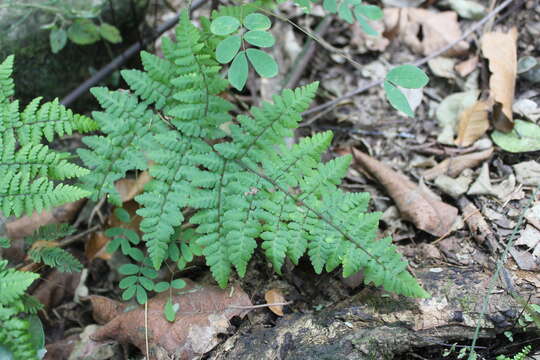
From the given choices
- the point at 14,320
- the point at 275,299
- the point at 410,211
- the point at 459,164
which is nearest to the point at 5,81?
the point at 14,320

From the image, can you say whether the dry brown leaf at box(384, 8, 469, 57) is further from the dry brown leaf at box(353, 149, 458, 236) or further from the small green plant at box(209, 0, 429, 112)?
the small green plant at box(209, 0, 429, 112)

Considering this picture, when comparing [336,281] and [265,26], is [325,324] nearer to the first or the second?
[336,281]

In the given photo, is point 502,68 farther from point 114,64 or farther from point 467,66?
point 114,64

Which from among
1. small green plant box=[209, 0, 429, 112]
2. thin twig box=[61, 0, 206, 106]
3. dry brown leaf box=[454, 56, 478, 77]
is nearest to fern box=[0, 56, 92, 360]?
small green plant box=[209, 0, 429, 112]

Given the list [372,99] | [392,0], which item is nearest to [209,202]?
[372,99]

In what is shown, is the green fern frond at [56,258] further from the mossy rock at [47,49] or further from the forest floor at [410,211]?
the mossy rock at [47,49]

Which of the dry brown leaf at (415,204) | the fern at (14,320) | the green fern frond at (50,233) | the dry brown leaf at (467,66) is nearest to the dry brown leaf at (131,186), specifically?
the green fern frond at (50,233)

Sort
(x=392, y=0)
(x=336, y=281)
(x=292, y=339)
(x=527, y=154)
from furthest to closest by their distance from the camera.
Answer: (x=392, y=0) < (x=527, y=154) < (x=336, y=281) < (x=292, y=339)
